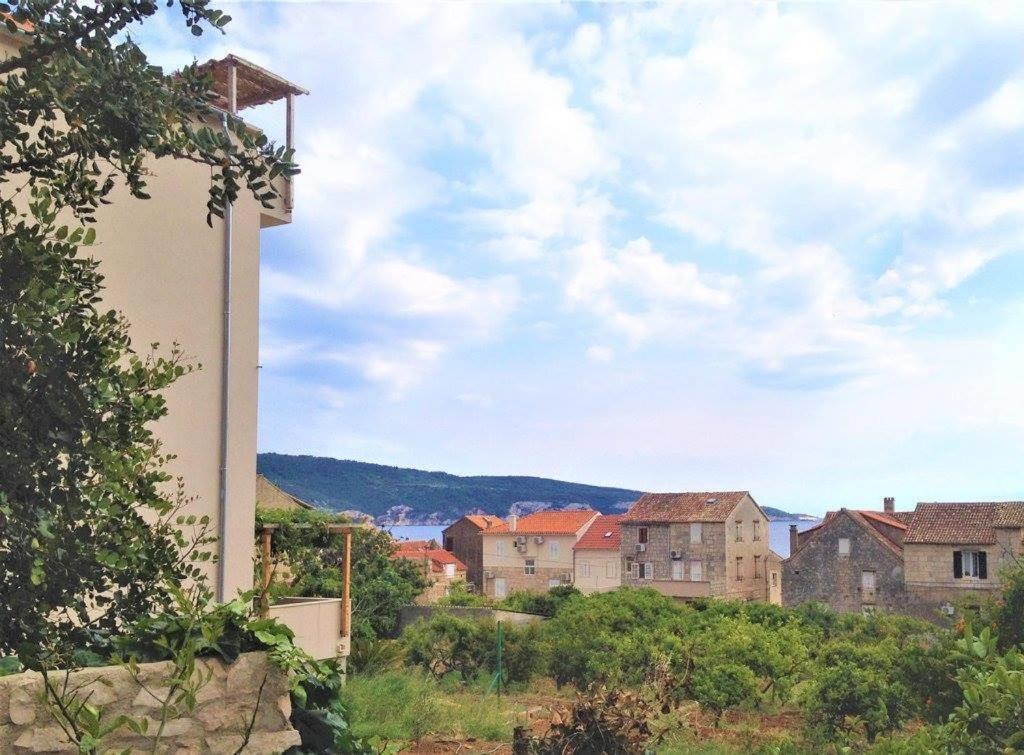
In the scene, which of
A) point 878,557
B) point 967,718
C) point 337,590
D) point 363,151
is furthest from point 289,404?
point 878,557

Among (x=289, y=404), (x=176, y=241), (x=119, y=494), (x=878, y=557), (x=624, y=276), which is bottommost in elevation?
(x=878, y=557)

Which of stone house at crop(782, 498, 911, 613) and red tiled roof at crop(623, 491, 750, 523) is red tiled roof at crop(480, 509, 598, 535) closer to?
red tiled roof at crop(623, 491, 750, 523)

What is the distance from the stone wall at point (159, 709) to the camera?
8.59 feet

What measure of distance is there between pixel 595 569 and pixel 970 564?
61.9ft

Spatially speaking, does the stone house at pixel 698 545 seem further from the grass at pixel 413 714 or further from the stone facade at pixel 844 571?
the grass at pixel 413 714

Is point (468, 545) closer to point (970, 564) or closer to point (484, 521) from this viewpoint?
point (484, 521)

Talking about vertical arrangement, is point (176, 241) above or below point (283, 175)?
above

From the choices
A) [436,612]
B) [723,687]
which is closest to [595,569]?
[436,612]

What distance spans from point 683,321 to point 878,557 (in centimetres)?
1965

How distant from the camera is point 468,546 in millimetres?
48688

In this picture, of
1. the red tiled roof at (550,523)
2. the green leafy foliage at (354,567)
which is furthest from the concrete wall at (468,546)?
the green leafy foliage at (354,567)

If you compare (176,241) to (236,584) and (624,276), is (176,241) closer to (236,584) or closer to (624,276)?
(236,584)

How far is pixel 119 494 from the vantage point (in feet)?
11.0

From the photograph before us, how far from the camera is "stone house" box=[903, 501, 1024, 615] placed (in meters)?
27.0
